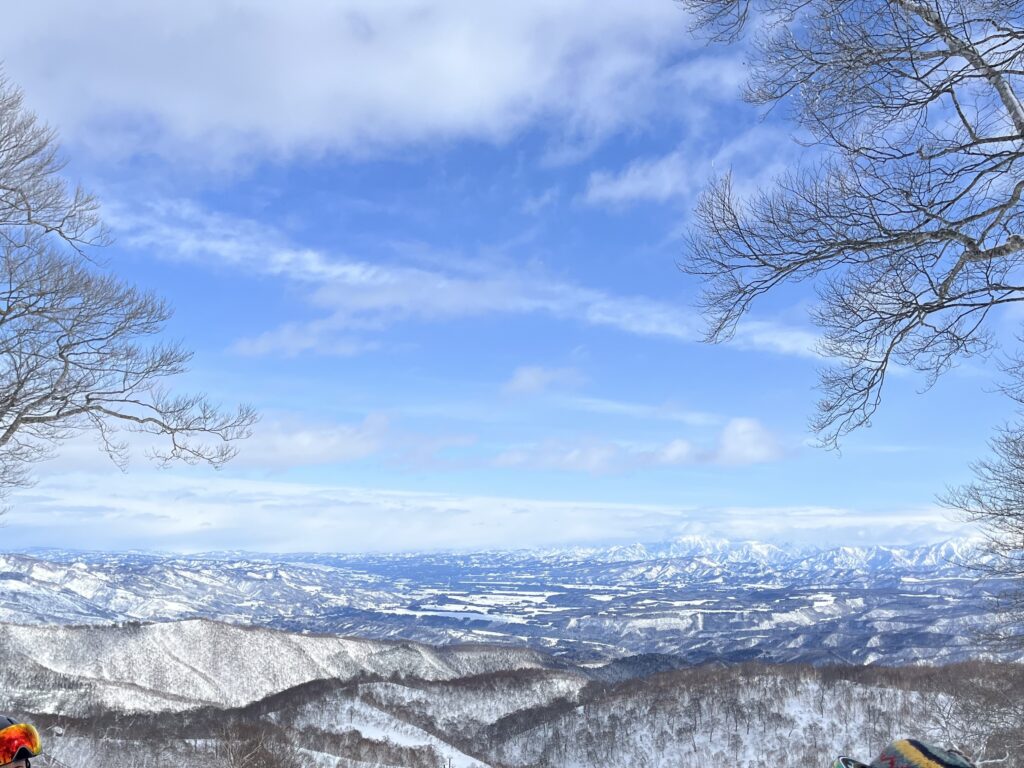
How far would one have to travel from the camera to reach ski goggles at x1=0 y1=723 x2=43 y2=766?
7.96ft

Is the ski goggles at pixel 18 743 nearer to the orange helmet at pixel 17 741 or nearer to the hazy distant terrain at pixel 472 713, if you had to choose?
the orange helmet at pixel 17 741

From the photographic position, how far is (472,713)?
10138 cm

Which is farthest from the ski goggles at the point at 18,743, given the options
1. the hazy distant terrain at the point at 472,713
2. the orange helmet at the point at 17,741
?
the hazy distant terrain at the point at 472,713

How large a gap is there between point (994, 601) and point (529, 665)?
457 ft

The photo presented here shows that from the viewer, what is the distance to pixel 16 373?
9.41 metres

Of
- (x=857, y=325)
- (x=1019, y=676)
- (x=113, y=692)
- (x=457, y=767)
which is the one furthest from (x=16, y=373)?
(x=113, y=692)

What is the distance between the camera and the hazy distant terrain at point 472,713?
63.6 m

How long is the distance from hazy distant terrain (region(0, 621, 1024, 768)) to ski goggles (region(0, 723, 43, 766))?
4448 cm

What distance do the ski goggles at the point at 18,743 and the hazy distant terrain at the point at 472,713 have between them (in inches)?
1751

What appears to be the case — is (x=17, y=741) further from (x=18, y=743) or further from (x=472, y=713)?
(x=472, y=713)

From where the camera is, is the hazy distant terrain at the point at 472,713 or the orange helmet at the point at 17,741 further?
the hazy distant terrain at the point at 472,713

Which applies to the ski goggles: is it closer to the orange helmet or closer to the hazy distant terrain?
the orange helmet

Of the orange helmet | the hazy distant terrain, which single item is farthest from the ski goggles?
the hazy distant terrain

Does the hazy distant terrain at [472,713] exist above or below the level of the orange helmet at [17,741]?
below
